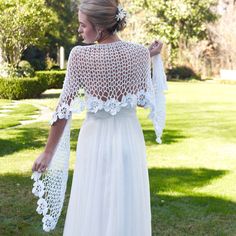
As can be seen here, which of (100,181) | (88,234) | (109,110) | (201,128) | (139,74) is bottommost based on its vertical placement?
(201,128)

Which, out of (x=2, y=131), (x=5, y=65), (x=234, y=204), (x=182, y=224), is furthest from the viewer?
(x=5, y=65)

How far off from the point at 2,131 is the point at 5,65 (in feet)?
28.6

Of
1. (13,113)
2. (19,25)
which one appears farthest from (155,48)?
(19,25)

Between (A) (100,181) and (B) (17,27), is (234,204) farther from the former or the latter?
(B) (17,27)

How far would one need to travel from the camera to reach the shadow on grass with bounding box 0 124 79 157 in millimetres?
7614

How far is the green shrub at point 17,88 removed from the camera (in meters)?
16.3

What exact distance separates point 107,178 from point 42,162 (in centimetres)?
35

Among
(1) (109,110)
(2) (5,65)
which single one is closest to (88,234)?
(1) (109,110)

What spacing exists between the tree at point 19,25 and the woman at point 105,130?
15.6m

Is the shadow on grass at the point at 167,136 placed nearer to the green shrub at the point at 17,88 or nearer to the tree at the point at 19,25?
the green shrub at the point at 17,88

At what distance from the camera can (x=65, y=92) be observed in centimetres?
255

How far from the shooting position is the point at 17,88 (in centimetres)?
1642

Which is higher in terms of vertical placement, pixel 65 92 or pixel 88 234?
pixel 65 92

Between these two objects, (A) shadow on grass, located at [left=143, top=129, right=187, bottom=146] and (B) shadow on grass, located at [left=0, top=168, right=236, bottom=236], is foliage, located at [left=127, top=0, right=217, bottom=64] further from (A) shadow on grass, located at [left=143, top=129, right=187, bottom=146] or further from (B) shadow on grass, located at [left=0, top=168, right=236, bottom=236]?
(B) shadow on grass, located at [left=0, top=168, right=236, bottom=236]
